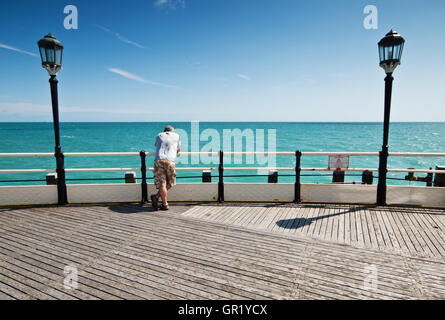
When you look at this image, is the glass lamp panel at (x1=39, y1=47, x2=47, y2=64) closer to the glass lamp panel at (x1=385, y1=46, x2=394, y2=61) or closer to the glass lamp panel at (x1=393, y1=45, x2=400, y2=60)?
the glass lamp panel at (x1=385, y1=46, x2=394, y2=61)

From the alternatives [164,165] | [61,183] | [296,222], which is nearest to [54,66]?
[61,183]

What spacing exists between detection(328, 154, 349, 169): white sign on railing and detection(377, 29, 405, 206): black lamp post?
0.78 metres

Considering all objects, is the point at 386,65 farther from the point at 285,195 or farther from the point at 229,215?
the point at 229,215

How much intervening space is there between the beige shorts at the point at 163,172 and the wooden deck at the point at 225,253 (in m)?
0.74

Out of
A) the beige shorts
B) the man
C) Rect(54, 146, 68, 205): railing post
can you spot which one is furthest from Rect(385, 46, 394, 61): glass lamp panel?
Rect(54, 146, 68, 205): railing post

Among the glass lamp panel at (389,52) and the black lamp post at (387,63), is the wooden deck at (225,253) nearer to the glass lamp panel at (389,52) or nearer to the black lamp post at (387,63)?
the black lamp post at (387,63)

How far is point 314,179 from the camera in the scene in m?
27.3

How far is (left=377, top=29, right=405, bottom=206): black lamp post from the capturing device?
585 cm

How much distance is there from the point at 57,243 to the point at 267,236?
11.5 ft

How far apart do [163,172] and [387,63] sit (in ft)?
18.8

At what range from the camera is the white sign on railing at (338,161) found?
647cm
